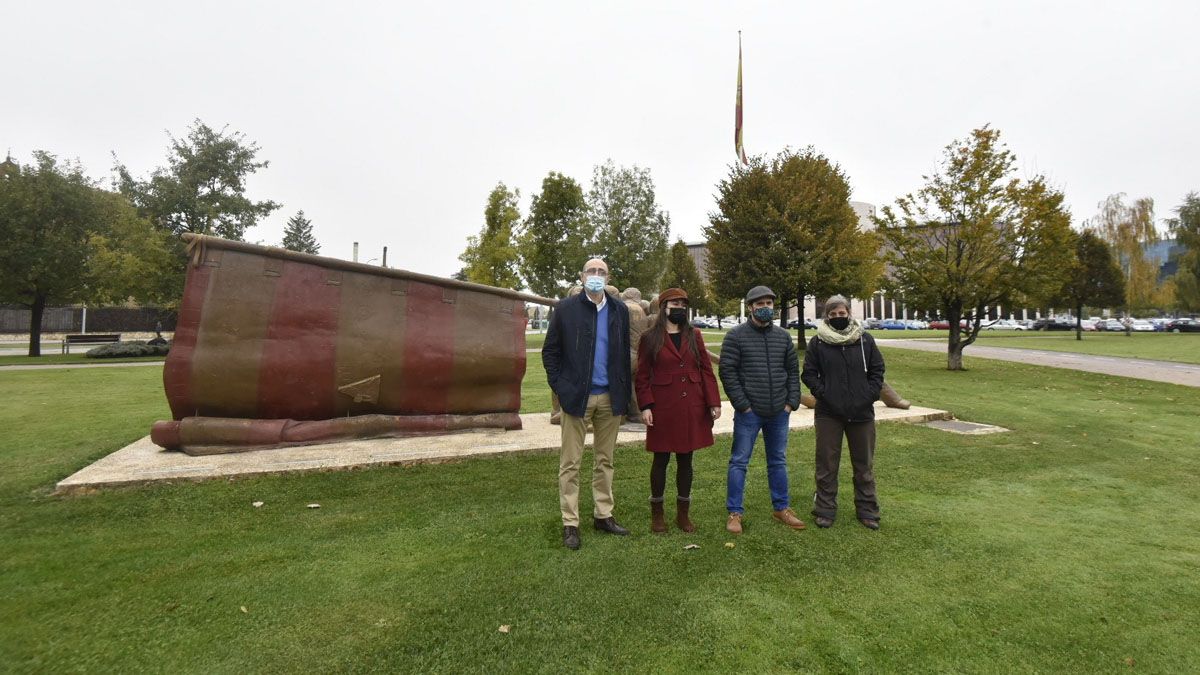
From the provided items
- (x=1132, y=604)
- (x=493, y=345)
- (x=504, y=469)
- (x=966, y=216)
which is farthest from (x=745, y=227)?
(x=1132, y=604)

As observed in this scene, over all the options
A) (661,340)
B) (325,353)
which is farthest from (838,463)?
(325,353)

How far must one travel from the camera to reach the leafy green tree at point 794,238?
21.9 m

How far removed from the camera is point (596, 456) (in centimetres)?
437

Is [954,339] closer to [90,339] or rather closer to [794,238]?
[794,238]

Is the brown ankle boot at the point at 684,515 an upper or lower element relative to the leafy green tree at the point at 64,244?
lower

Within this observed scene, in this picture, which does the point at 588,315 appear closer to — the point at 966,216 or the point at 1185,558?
the point at 1185,558

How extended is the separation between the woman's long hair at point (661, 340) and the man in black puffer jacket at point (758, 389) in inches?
11.1

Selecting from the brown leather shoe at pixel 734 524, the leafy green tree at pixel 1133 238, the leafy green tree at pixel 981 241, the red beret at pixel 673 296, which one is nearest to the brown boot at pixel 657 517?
the brown leather shoe at pixel 734 524

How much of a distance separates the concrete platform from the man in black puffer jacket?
111 inches

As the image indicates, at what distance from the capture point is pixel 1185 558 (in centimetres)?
394

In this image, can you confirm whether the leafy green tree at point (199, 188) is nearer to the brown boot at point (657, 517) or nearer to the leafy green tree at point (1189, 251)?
the brown boot at point (657, 517)

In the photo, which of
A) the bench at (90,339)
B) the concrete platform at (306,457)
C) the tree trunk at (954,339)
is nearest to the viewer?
the concrete platform at (306,457)

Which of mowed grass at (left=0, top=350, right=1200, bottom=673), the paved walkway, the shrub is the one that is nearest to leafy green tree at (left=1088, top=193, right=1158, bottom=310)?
the paved walkway

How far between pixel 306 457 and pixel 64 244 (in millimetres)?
24737
